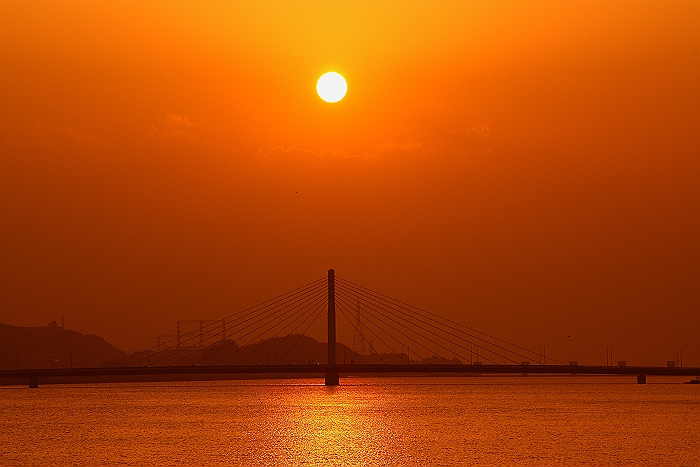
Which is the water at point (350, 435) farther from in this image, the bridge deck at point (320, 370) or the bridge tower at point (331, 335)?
the bridge tower at point (331, 335)

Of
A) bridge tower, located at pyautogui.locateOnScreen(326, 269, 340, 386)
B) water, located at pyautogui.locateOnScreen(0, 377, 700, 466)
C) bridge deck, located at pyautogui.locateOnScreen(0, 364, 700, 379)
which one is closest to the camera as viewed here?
water, located at pyautogui.locateOnScreen(0, 377, 700, 466)

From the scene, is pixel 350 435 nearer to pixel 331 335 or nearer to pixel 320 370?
pixel 320 370

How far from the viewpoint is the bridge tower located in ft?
327

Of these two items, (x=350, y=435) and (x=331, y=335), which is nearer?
(x=350, y=435)

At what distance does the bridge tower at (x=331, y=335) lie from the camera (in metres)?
99.6

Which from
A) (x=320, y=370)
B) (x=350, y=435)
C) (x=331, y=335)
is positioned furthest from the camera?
(x=331, y=335)

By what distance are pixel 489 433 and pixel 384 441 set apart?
7833 mm

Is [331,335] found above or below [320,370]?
above

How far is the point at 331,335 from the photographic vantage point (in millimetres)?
102875

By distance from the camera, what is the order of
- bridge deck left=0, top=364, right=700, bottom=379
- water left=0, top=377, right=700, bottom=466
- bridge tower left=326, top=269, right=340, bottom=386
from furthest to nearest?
1. bridge tower left=326, top=269, right=340, bottom=386
2. bridge deck left=0, top=364, right=700, bottom=379
3. water left=0, top=377, right=700, bottom=466

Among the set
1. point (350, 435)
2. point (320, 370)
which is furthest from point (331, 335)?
point (350, 435)

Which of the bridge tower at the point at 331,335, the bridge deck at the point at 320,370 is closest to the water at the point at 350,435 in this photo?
the bridge deck at the point at 320,370

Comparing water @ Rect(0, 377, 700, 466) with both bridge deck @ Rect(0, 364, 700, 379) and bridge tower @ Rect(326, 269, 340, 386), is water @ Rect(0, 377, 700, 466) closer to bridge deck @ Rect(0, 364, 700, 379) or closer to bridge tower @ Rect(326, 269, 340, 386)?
bridge deck @ Rect(0, 364, 700, 379)

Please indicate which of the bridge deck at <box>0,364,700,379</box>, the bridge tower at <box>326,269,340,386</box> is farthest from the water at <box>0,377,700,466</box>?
the bridge tower at <box>326,269,340,386</box>
